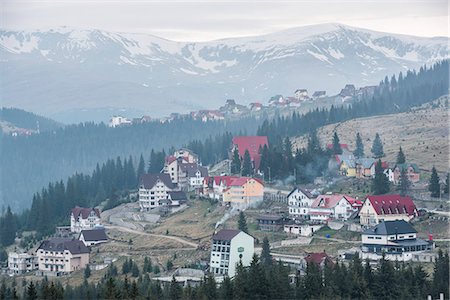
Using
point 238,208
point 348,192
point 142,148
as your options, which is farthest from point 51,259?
point 142,148

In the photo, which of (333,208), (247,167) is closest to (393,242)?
(333,208)

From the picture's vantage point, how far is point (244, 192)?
4141 inches

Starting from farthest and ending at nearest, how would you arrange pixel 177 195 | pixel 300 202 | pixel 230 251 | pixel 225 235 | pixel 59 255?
pixel 177 195 → pixel 300 202 → pixel 59 255 → pixel 225 235 → pixel 230 251

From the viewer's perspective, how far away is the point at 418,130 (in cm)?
13412

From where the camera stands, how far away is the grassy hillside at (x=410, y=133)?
118m

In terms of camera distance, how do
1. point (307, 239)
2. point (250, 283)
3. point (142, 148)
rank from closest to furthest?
point (250, 283)
point (307, 239)
point (142, 148)

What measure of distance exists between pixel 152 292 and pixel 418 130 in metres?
68.0

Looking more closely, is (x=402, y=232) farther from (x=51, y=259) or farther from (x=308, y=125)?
(x=308, y=125)

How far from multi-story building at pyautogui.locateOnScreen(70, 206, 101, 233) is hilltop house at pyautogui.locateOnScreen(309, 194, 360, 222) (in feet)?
73.3

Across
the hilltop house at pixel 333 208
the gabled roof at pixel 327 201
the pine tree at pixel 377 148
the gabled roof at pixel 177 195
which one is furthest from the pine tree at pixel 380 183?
the pine tree at pixel 377 148

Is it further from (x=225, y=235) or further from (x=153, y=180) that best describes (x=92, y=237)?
(x=225, y=235)

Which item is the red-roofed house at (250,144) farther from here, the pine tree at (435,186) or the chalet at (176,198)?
the pine tree at (435,186)

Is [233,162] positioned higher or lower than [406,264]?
higher

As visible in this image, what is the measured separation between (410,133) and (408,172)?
29.7 metres
